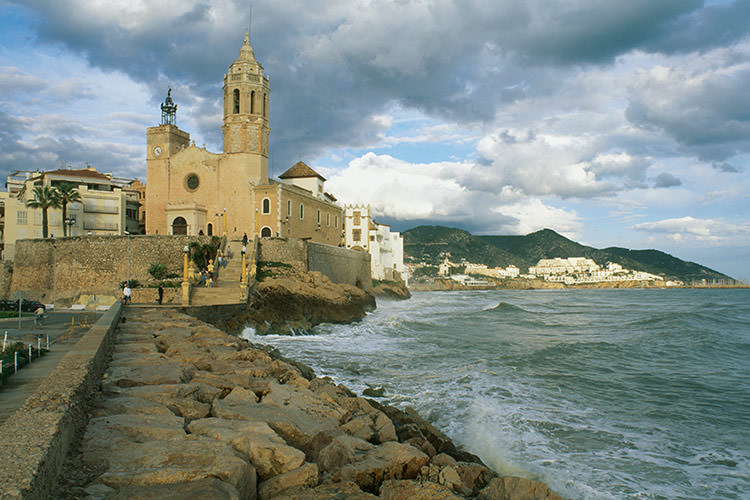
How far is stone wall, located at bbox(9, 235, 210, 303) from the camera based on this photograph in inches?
1075

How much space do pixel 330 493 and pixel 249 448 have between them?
1.01m

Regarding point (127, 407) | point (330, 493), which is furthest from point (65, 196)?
point (330, 493)

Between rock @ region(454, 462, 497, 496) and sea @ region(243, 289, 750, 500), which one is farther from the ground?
rock @ region(454, 462, 497, 496)

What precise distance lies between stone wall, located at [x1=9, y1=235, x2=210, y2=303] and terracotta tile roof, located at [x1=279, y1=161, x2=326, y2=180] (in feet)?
72.0

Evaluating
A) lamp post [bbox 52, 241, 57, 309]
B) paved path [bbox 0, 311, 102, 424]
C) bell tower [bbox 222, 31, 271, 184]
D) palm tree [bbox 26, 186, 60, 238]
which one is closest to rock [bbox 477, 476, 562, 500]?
paved path [bbox 0, 311, 102, 424]

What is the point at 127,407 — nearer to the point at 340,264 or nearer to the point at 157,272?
the point at 157,272

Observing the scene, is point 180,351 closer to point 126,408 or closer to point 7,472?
point 126,408

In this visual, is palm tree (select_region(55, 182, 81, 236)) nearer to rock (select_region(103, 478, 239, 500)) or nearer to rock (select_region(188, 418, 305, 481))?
rock (select_region(188, 418, 305, 481))

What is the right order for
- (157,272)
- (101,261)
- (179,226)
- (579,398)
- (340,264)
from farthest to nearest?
(340,264), (179,226), (101,261), (157,272), (579,398)

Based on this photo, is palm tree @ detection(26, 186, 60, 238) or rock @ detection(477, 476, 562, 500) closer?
rock @ detection(477, 476, 562, 500)

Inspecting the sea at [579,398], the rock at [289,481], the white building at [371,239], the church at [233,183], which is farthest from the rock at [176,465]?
the white building at [371,239]

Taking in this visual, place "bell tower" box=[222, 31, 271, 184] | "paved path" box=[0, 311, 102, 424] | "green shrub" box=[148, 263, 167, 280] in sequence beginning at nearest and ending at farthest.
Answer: "paved path" box=[0, 311, 102, 424]
"green shrub" box=[148, 263, 167, 280]
"bell tower" box=[222, 31, 271, 184]

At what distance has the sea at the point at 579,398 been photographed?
7.29 metres

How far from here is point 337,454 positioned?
5008 millimetres
